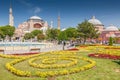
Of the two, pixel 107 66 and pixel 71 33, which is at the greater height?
pixel 71 33

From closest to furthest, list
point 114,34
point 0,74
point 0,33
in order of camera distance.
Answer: point 0,74 → point 0,33 → point 114,34

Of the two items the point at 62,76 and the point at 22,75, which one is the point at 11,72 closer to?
the point at 22,75

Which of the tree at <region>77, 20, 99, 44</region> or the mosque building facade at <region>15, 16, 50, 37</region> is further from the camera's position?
the mosque building facade at <region>15, 16, 50, 37</region>

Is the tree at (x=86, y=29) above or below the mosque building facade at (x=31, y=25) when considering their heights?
below

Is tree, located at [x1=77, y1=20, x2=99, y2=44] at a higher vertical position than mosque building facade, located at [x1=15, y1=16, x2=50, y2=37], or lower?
lower

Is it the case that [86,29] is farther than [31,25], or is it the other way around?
[31,25]

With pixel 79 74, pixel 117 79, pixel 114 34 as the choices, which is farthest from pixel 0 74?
pixel 114 34

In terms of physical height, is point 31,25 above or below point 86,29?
above

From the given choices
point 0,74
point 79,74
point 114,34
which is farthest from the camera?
point 114,34

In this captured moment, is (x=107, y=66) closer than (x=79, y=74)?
No

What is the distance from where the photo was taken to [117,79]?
798cm

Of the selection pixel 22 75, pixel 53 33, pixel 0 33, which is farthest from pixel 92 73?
pixel 0 33

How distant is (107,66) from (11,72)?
5.05 meters

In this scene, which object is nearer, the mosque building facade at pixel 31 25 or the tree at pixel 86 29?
the tree at pixel 86 29
